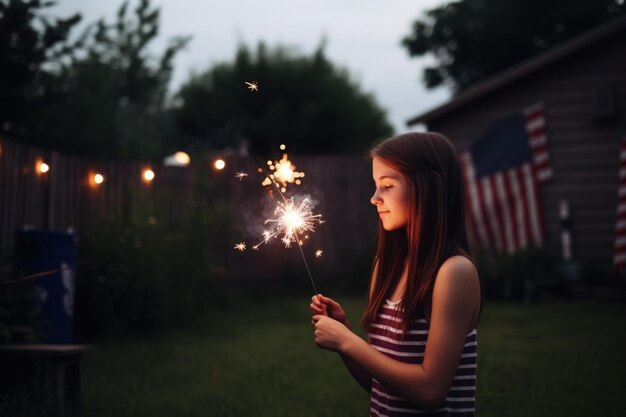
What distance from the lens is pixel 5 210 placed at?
7.07 metres

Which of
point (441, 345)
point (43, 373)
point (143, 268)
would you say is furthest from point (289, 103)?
point (441, 345)

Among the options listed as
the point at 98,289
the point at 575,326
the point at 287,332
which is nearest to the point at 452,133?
the point at 575,326

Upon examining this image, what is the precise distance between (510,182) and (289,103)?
14.8m

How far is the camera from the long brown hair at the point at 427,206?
7.02ft

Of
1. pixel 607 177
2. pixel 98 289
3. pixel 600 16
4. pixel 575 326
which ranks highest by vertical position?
pixel 600 16

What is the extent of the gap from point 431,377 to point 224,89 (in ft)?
85.8

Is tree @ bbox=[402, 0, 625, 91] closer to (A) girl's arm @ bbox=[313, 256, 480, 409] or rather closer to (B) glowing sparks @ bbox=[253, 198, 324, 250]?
(B) glowing sparks @ bbox=[253, 198, 324, 250]

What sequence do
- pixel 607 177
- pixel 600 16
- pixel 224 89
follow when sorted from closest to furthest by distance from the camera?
pixel 607 177 → pixel 600 16 → pixel 224 89

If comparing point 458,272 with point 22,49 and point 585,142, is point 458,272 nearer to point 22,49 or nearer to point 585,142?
point 22,49

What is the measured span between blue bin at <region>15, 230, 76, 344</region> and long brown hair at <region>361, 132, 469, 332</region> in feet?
15.1

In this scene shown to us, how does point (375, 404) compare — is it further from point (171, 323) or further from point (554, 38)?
point (554, 38)

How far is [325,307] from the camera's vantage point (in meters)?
2.37

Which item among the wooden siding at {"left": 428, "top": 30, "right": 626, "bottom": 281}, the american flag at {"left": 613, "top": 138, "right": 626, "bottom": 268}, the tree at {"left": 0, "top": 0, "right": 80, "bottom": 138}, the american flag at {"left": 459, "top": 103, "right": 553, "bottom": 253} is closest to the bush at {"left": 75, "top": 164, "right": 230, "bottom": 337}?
the tree at {"left": 0, "top": 0, "right": 80, "bottom": 138}

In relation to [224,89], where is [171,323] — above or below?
below
